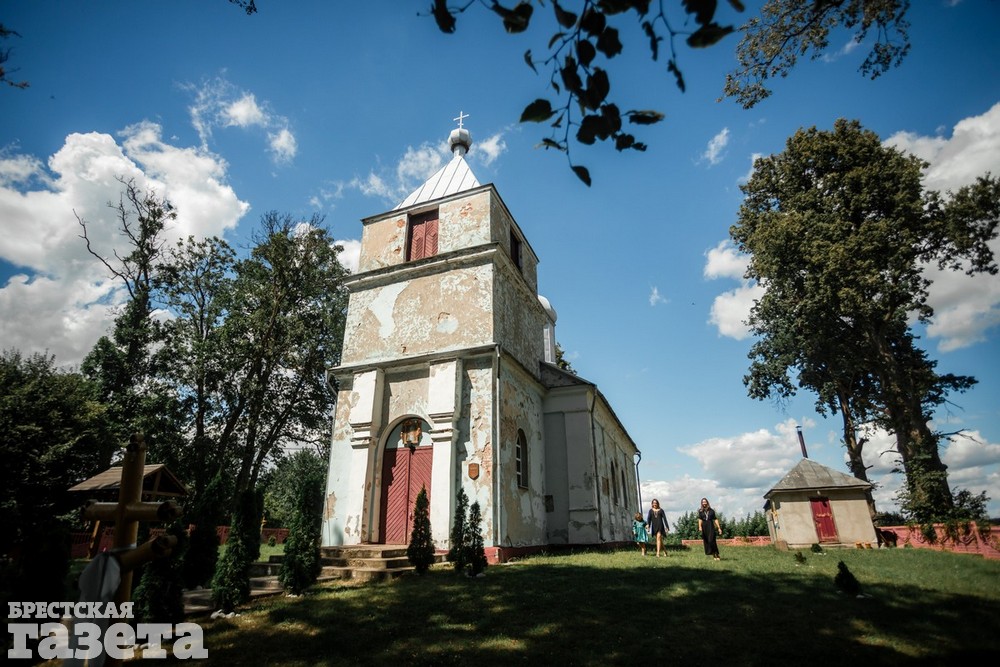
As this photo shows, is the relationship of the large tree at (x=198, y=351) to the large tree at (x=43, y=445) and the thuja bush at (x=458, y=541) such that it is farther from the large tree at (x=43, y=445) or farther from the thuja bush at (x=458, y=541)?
the thuja bush at (x=458, y=541)

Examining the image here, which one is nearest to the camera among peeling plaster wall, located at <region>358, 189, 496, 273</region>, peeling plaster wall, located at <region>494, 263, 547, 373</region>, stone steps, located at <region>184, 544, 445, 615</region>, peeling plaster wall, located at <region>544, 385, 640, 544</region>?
stone steps, located at <region>184, 544, 445, 615</region>

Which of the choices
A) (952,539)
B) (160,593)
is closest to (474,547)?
(160,593)

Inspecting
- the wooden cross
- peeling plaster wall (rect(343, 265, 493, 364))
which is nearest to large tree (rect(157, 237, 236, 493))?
peeling plaster wall (rect(343, 265, 493, 364))

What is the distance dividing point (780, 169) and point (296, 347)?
1054 inches

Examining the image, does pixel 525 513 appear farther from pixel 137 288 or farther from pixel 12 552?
pixel 137 288

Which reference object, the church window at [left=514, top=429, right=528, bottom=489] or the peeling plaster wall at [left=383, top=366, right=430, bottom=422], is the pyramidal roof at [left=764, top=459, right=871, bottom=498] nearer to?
the church window at [left=514, top=429, right=528, bottom=489]

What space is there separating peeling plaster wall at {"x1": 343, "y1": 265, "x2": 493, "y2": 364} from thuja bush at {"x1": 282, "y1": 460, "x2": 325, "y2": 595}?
Answer: 646 centimetres

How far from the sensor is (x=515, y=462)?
556 inches

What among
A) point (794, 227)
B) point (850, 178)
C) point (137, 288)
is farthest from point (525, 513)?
point (137, 288)

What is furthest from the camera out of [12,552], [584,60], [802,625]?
[12,552]

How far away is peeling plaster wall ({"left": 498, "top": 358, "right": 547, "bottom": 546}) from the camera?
13.1 metres

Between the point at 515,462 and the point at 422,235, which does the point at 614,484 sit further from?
the point at 422,235

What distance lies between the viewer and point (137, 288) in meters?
24.2

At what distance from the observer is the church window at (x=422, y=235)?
1666cm
